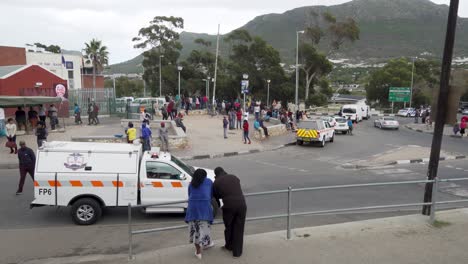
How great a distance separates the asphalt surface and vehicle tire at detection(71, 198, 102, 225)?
23 centimetres

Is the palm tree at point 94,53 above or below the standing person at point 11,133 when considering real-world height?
above

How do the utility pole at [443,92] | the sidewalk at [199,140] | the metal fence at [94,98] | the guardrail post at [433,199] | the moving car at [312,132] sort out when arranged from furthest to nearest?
the metal fence at [94,98] → the moving car at [312,132] → the sidewalk at [199,140] → the utility pole at [443,92] → the guardrail post at [433,199]

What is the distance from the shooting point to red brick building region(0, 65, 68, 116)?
1182 inches

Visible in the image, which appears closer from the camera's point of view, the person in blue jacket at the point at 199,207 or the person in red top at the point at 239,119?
the person in blue jacket at the point at 199,207

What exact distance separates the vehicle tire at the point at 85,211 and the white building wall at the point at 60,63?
4381 cm

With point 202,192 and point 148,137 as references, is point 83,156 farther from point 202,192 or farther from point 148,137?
point 148,137

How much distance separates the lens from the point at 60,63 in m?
54.5

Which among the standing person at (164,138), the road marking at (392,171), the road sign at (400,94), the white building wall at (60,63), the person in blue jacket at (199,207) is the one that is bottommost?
the road marking at (392,171)

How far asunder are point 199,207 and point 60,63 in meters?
54.2

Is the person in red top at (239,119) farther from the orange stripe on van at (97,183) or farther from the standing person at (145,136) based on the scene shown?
the orange stripe on van at (97,183)

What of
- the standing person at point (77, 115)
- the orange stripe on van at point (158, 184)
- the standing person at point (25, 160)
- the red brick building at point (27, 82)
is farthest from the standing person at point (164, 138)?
the red brick building at point (27, 82)

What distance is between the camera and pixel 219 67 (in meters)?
71.2

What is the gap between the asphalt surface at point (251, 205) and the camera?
324 inches

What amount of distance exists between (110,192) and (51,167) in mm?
1435
